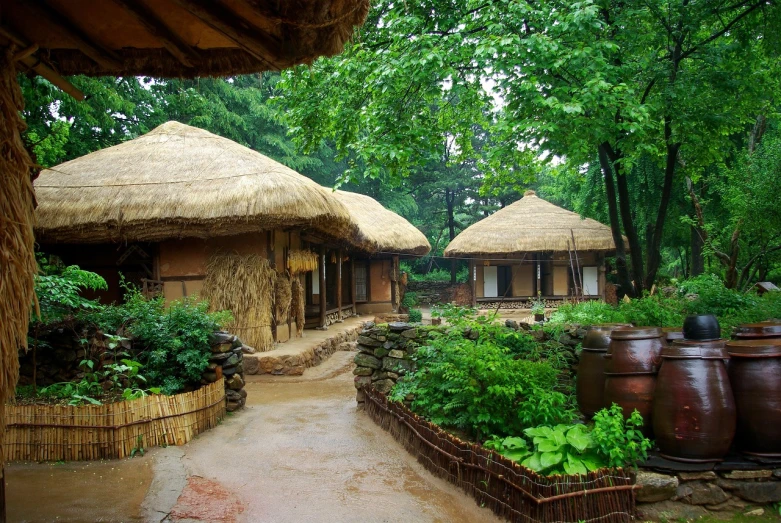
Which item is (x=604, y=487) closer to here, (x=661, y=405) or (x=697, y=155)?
(x=661, y=405)

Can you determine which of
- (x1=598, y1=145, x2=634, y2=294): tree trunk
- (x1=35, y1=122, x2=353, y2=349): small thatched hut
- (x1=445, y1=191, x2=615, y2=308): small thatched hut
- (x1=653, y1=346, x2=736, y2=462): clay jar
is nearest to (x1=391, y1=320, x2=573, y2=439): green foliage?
(x1=653, y1=346, x2=736, y2=462): clay jar

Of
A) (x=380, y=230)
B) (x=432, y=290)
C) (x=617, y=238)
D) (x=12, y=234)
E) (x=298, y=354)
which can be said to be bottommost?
(x=298, y=354)

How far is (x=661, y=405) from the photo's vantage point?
4.18m

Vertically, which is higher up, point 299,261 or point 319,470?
point 299,261

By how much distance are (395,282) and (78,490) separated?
15.7m

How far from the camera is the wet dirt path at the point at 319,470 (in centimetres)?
417

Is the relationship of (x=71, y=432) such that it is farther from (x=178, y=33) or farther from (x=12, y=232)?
(x=178, y=33)

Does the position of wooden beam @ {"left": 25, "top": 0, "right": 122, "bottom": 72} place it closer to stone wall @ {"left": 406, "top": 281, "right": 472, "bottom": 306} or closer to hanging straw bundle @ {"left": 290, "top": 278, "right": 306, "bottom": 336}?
hanging straw bundle @ {"left": 290, "top": 278, "right": 306, "bottom": 336}

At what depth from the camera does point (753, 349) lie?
13.6 feet

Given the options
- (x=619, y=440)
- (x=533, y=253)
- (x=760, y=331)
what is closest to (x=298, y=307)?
(x=619, y=440)

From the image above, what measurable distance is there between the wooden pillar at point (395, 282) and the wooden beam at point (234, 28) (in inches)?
632

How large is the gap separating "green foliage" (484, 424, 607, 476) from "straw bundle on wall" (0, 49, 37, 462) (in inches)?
128

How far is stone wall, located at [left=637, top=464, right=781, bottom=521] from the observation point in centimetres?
393

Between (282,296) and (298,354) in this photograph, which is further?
(282,296)
